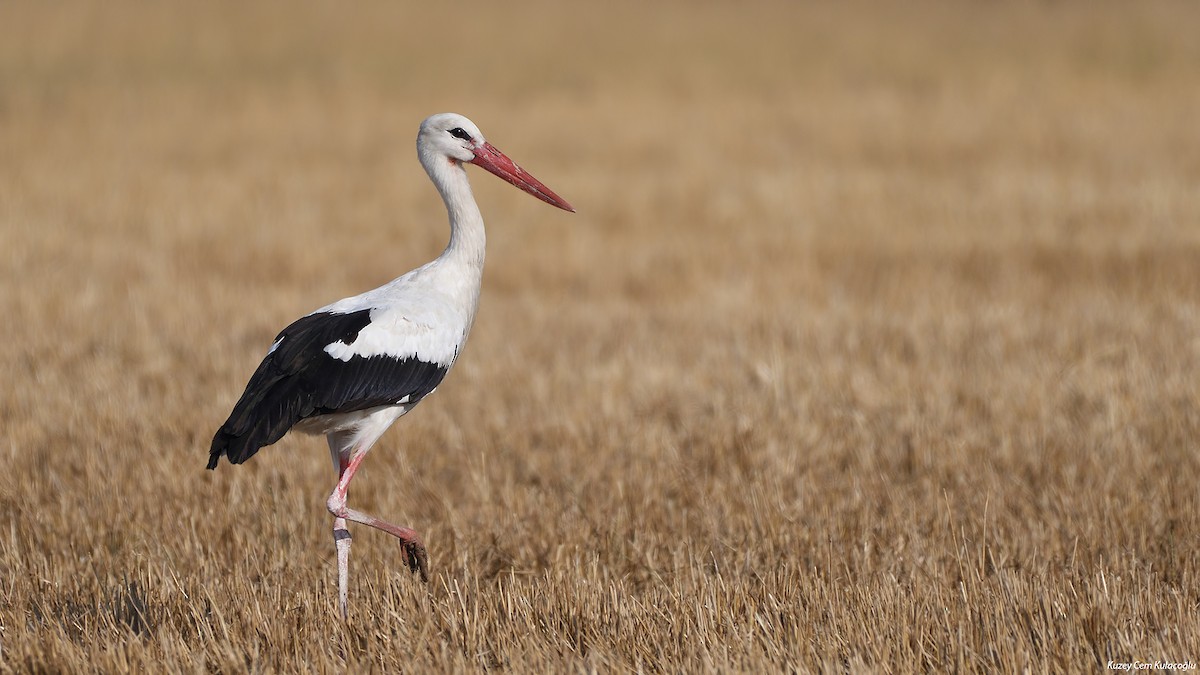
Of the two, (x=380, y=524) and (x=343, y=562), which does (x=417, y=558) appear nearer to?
(x=380, y=524)

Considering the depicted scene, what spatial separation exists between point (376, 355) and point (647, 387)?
3.36m

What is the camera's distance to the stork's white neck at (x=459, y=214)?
15.2 ft

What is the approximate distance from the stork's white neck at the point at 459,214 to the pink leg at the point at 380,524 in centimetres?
82

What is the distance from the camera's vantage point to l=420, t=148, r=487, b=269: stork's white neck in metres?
4.64

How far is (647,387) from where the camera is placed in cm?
746

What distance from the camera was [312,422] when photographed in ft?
14.4

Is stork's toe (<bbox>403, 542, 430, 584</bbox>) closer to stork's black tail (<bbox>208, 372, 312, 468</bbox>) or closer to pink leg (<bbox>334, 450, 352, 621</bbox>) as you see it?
pink leg (<bbox>334, 450, 352, 621</bbox>)

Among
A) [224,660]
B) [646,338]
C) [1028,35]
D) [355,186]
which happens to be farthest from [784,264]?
[1028,35]

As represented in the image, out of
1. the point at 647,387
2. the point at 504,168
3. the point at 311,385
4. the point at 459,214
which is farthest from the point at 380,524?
the point at 647,387

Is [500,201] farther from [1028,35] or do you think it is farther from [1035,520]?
[1028,35]

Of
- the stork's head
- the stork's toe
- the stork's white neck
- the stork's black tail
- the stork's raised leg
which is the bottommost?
the stork's toe

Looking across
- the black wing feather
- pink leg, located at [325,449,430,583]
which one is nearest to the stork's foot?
pink leg, located at [325,449,430,583]

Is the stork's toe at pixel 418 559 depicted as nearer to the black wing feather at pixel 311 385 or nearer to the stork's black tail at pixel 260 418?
the black wing feather at pixel 311 385

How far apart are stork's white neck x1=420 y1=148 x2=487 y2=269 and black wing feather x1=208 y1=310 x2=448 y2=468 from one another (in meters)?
0.44
